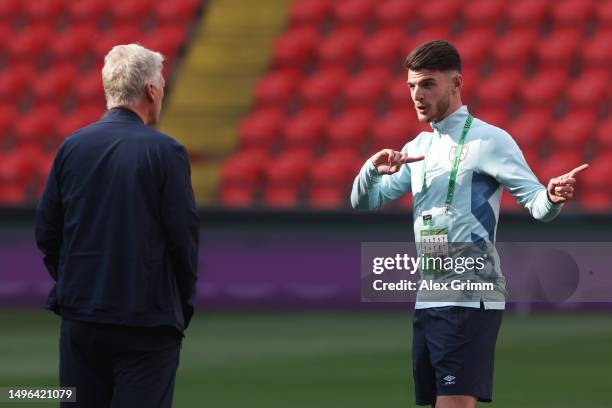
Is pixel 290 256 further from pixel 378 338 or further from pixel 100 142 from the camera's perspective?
pixel 100 142

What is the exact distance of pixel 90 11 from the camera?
→ 20266 millimetres

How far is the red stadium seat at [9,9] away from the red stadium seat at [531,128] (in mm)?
9102

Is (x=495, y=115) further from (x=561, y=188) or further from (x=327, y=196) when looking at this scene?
(x=561, y=188)

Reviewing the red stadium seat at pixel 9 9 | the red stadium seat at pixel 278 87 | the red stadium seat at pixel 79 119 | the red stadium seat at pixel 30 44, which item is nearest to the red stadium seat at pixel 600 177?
the red stadium seat at pixel 278 87

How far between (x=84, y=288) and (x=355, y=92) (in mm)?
13027

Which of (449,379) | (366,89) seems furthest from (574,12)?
(449,379)

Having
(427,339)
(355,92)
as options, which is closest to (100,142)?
(427,339)

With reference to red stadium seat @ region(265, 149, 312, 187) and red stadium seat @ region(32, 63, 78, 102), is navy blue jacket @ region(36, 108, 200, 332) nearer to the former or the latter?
red stadium seat @ region(265, 149, 312, 187)

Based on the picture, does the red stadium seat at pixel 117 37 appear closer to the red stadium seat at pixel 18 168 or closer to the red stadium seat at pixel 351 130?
the red stadium seat at pixel 18 168

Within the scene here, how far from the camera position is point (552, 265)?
665 cm

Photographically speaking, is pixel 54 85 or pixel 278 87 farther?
pixel 54 85

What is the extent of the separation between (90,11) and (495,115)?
7595 mm

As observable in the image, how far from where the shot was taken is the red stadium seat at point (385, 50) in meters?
17.7

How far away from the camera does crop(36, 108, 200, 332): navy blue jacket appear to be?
4383 millimetres
